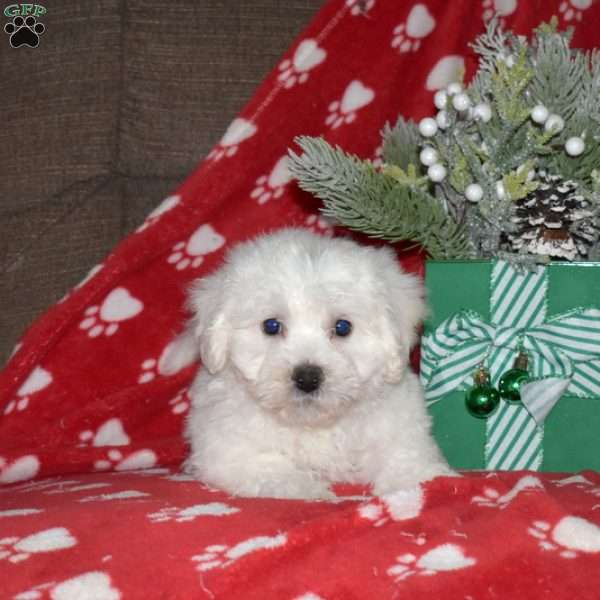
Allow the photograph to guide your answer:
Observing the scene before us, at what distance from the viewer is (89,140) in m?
3.32

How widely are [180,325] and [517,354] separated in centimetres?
115

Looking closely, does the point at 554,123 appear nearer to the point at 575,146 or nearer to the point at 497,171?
the point at 575,146

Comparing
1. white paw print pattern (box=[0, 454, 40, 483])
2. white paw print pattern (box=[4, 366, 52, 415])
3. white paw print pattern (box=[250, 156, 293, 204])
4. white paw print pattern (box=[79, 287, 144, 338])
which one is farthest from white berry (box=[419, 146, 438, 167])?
white paw print pattern (box=[0, 454, 40, 483])

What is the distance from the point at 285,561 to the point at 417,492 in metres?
0.44

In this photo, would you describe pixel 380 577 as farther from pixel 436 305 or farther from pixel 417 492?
pixel 436 305

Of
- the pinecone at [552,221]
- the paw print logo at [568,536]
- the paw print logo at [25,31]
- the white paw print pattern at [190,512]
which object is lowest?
the paw print logo at [568,536]

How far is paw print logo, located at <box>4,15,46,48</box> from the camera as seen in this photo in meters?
3.34

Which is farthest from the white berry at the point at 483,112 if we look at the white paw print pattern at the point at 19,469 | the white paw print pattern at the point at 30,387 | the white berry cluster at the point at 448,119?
the white paw print pattern at the point at 19,469

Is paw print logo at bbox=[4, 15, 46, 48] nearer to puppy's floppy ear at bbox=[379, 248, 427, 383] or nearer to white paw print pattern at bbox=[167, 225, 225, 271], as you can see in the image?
white paw print pattern at bbox=[167, 225, 225, 271]

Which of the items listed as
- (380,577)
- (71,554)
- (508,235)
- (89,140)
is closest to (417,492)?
(380,577)

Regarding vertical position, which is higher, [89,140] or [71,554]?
[89,140]

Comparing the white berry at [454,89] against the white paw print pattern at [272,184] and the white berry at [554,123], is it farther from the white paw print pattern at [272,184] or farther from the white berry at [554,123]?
the white paw print pattern at [272,184]

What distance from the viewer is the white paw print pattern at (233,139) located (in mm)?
3125

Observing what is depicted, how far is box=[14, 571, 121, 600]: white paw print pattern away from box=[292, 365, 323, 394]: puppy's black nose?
828mm
